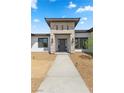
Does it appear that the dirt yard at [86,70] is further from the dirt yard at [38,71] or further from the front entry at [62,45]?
the front entry at [62,45]

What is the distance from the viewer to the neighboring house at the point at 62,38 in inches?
1051

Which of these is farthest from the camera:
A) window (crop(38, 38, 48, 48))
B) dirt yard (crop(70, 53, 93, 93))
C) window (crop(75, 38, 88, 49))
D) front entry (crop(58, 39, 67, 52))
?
front entry (crop(58, 39, 67, 52))

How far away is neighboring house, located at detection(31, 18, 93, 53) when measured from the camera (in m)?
26.7

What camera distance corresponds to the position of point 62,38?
30.4m

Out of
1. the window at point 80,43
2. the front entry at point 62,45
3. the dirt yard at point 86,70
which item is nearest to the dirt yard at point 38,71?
the dirt yard at point 86,70

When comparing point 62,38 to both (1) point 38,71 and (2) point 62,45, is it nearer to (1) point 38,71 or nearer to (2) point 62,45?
(2) point 62,45

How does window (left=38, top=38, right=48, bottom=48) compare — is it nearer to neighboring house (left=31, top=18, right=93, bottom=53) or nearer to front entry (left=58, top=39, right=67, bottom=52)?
neighboring house (left=31, top=18, right=93, bottom=53)

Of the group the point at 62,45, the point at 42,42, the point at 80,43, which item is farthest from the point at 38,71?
the point at 62,45

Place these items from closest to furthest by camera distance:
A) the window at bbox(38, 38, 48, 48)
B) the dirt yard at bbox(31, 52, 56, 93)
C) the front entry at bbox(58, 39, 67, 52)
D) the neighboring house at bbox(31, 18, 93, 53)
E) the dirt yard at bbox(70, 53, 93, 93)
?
1. the dirt yard at bbox(31, 52, 56, 93)
2. the dirt yard at bbox(70, 53, 93, 93)
3. the neighboring house at bbox(31, 18, 93, 53)
4. the window at bbox(38, 38, 48, 48)
5. the front entry at bbox(58, 39, 67, 52)

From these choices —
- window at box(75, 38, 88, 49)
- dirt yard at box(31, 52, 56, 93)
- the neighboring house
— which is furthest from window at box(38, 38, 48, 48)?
dirt yard at box(31, 52, 56, 93)
